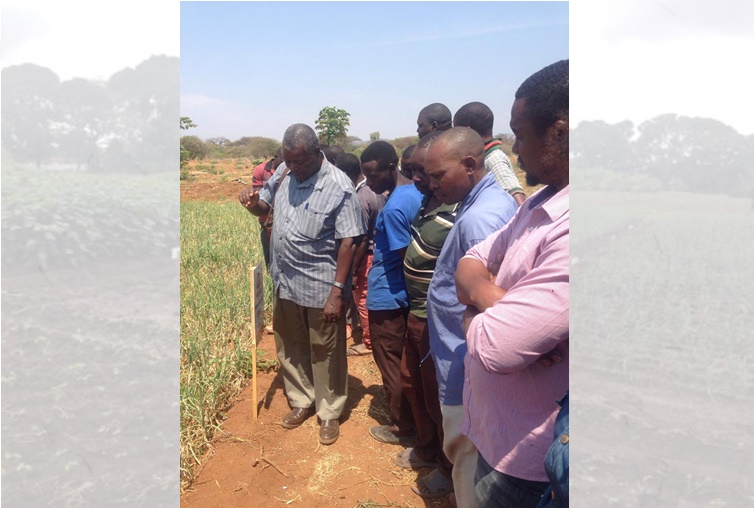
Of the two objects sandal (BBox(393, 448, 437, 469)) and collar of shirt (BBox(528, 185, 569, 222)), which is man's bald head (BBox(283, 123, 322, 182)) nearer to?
sandal (BBox(393, 448, 437, 469))

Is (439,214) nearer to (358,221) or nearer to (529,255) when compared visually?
(358,221)

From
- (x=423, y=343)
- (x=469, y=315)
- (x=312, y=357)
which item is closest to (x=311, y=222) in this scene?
(x=312, y=357)

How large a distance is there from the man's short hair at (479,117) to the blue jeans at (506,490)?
2899 millimetres

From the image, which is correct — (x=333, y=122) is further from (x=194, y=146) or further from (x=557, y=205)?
(x=557, y=205)

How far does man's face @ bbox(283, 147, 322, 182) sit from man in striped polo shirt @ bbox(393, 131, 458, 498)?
0.70 metres

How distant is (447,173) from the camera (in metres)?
2.38

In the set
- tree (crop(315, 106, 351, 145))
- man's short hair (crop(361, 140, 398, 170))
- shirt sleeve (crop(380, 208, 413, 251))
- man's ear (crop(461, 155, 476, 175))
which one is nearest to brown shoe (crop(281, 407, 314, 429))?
shirt sleeve (crop(380, 208, 413, 251))

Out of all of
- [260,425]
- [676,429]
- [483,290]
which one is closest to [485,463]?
[483,290]

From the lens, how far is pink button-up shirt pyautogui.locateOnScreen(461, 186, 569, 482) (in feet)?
4.16

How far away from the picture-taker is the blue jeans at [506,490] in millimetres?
1572

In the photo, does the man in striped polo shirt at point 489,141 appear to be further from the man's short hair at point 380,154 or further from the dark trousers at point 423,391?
the dark trousers at point 423,391

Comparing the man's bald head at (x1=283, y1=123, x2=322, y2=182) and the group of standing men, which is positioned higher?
the man's bald head at (x1=283, y1=123, x2=322, y2=182)

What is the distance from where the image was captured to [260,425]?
391 centimetres

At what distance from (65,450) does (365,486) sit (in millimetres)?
2769
